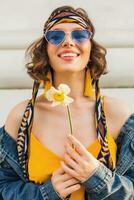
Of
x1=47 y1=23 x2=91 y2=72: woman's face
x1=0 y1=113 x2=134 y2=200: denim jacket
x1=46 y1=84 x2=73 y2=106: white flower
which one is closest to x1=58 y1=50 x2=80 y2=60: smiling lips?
x1=47 y1=23 x2=91 y2=72: woman's face

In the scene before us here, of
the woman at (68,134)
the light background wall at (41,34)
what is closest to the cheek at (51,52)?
the woman at (68,134)

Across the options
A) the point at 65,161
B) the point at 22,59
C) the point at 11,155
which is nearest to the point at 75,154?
the point at 65,161

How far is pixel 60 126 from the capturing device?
1310mm

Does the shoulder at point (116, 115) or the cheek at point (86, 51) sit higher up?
the cheek at point (86, 51)

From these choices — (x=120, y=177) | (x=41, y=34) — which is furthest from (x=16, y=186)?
(x=41, y=34)

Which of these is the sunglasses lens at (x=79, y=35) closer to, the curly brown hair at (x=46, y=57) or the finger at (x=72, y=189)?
the curly brown hair at (x=46, y=57)

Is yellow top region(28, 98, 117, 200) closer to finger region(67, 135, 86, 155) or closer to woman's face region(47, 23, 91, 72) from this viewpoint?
finger region(67, 135, 86, 155)

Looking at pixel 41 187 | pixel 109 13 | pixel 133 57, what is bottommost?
pixel 41 187

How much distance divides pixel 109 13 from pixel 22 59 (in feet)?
1.12

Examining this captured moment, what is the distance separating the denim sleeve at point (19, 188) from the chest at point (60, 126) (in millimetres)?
91

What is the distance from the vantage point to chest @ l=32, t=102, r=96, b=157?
1.28 metres

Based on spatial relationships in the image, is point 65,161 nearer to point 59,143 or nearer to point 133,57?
point 59,143

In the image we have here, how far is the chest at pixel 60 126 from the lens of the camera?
1281mm

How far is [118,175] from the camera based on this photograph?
1251mm
